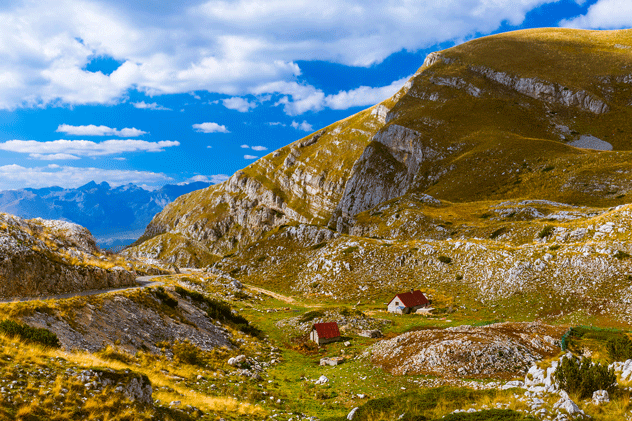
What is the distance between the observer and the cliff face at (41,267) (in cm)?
2734

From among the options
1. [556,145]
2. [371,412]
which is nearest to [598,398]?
[371,412]

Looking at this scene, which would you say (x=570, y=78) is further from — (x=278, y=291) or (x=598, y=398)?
(x=598, y=398)

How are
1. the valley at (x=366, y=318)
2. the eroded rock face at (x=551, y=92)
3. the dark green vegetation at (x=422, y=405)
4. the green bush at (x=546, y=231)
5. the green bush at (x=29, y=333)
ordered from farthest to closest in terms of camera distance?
the eroded rock face at (x=551, y=92), the green bush at (x=546, y=231), the green bush at (x=29, y=333), the dark green vegetation at (x=422, y=405), the valley at (x=366, y=318)

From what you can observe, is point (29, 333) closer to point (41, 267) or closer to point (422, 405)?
point (41, 267)

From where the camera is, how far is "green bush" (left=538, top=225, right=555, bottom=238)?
63.3m

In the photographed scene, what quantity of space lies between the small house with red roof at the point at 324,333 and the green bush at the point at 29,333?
26.9m

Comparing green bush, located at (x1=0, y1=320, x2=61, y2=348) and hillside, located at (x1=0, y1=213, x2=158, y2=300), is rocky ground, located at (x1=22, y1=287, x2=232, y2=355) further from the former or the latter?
hillside, located at (x1=0, y1=213, x2=158, y2=300)

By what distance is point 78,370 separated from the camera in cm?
1579

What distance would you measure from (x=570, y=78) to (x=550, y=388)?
231 metres

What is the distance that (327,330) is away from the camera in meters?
40.7

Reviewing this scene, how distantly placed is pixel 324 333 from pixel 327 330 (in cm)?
66

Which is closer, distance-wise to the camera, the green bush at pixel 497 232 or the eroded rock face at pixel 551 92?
the green bush at pixel 497 232

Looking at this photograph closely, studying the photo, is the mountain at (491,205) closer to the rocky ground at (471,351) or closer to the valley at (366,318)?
the valley at (366,318)

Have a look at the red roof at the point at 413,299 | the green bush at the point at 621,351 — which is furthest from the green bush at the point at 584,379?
the red roof at the point at 413,299
